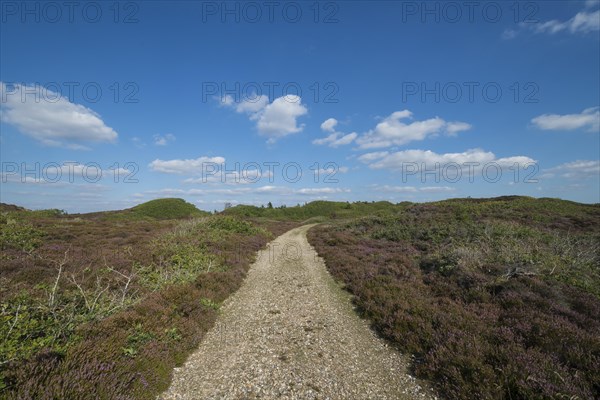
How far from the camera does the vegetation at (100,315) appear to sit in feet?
13.7

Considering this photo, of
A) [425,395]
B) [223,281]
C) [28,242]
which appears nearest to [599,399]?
[425,395]

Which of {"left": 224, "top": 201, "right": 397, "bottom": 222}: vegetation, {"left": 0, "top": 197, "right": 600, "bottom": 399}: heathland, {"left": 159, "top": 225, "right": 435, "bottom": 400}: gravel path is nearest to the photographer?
{"left": 0, "top": 197, "right": 600, "bottom": 399}: heathland

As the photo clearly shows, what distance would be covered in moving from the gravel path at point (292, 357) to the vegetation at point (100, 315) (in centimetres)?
60

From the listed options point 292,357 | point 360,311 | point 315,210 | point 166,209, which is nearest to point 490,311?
point 360,311

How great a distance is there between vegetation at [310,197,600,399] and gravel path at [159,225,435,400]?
2.44ft

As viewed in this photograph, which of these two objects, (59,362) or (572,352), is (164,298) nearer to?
(59,362)

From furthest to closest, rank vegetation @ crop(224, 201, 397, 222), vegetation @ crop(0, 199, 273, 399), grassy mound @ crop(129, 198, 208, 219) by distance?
vegetation @ crop(224, 201, 397, 222), grassy mound @ crop(129, 198, 208, 219), vegetation @ crop(0, 199, 273, 399)

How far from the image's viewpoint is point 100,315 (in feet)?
22.5

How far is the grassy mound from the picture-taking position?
57.6 metres

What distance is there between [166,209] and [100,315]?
5967 centimetres

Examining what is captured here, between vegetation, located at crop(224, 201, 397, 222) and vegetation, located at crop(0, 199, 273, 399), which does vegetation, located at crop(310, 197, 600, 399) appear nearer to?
vegetation, located at crop(0, 199, 273, 399)

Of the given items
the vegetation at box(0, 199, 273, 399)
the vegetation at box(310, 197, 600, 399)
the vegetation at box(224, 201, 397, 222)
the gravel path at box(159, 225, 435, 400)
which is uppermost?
the vegetation at box(224, 201, 397, 222)

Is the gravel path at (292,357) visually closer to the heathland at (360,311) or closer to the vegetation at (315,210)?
the heathland at (360,311)

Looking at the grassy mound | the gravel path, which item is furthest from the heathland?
the grassy mound
